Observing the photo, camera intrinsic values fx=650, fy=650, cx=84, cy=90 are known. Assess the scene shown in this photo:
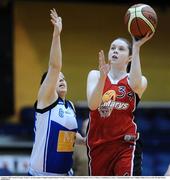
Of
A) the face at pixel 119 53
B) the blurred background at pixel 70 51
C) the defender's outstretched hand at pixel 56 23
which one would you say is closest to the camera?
the defender's outstretched hand at pixel 56 23

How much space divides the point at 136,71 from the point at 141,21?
371 millimetres

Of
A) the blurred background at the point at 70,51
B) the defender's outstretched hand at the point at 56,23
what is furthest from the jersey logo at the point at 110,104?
the blurred background at the point at 70,51

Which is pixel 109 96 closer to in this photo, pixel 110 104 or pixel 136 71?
pixel 110 104

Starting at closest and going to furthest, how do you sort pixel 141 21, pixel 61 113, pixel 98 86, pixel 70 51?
pixel 98 86 → pixel 141 21 → pixel 61 113 → pixel 70 51

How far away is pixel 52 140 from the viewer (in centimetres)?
482

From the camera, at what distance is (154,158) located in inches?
367

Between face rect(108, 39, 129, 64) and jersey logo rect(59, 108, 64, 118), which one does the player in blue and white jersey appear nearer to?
→ jersey logo rect(59, 108, 64, 118)

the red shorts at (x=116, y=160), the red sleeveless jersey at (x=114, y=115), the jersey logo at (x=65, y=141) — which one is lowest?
the red shorts at (x=116, y=160)

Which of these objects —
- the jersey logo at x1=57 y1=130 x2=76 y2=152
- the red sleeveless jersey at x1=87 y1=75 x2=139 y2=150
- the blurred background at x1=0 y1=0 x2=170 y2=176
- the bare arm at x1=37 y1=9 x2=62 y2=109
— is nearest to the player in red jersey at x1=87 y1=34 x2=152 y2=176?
the red sleeveless jersey at x1=87 y1=75 x2=139 y2=150

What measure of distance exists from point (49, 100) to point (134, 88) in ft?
2.08

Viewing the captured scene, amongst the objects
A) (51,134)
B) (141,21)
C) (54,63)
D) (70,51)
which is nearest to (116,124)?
(51,134)

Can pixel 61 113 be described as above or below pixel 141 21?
below

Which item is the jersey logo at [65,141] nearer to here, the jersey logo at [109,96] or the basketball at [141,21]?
the jersey logo at [109,96]

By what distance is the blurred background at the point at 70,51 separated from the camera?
11.3m
